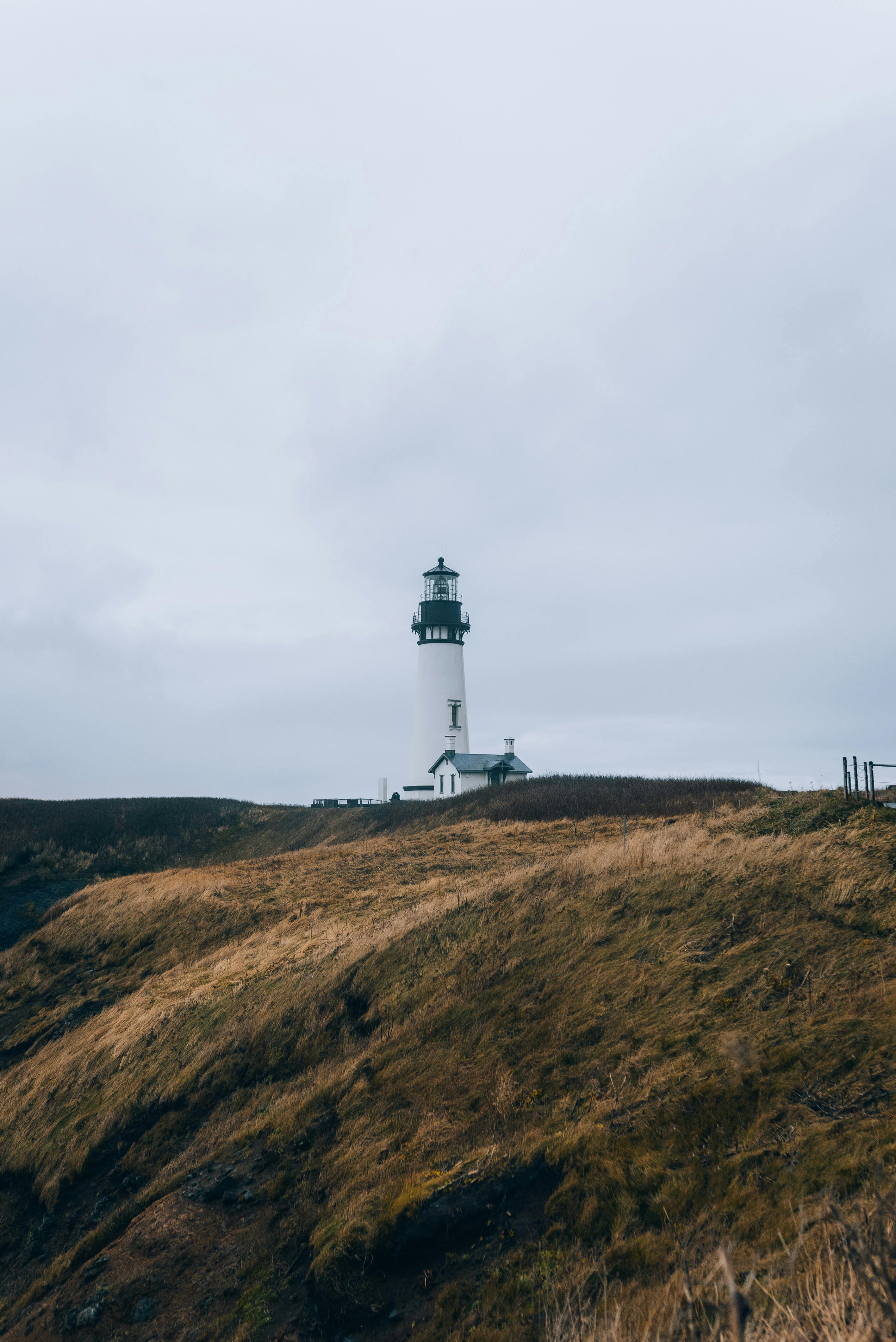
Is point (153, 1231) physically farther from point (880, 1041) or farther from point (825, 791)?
point (825, 791)

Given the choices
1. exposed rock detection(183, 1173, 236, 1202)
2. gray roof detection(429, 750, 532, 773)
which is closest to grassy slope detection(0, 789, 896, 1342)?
exposed rock detection(183, 1173, 236, 1202)

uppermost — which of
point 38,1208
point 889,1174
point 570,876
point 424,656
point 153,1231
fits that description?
point 424,656

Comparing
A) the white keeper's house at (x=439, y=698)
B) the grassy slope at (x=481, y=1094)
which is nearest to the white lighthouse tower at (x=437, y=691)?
the white keeper's house at (x=439, y=698)

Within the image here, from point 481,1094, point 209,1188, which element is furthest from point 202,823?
point 481,1094

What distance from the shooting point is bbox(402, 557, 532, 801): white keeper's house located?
5409 centimetres

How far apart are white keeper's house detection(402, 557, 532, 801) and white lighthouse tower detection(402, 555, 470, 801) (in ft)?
0.13

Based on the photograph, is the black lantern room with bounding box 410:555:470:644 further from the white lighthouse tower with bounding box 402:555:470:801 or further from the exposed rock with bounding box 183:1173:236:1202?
the exposed rock with bounding box 183:1173:236:1202

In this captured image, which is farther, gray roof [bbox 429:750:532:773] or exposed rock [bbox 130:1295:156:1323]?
gray roof [bbox 429:750:532:773]

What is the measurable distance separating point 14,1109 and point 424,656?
42.0 meters

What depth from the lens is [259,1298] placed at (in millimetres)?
8180

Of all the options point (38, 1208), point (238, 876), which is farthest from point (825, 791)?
point (38, 1208)

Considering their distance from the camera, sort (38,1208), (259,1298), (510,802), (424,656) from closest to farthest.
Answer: (259,1298) < (38,1208) < (510,802) < (424,656)

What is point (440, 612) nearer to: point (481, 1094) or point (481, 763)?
point (481, 763)

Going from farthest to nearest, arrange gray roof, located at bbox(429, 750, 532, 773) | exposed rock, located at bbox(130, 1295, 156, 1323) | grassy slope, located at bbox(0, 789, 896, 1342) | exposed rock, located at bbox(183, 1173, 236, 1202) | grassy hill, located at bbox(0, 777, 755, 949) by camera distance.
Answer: gray roof, located at bbox(429, 750, 532, 773) → grassy hill, located at bbox(0, 777, 755, 949) → exposed rock, located at bbox(183, 1173, 236, 1202) → exposed rock, located at bbox(130, 1295, 156, 1323) → grassy slope, located at bbox(0, 789, 896, 1342)
